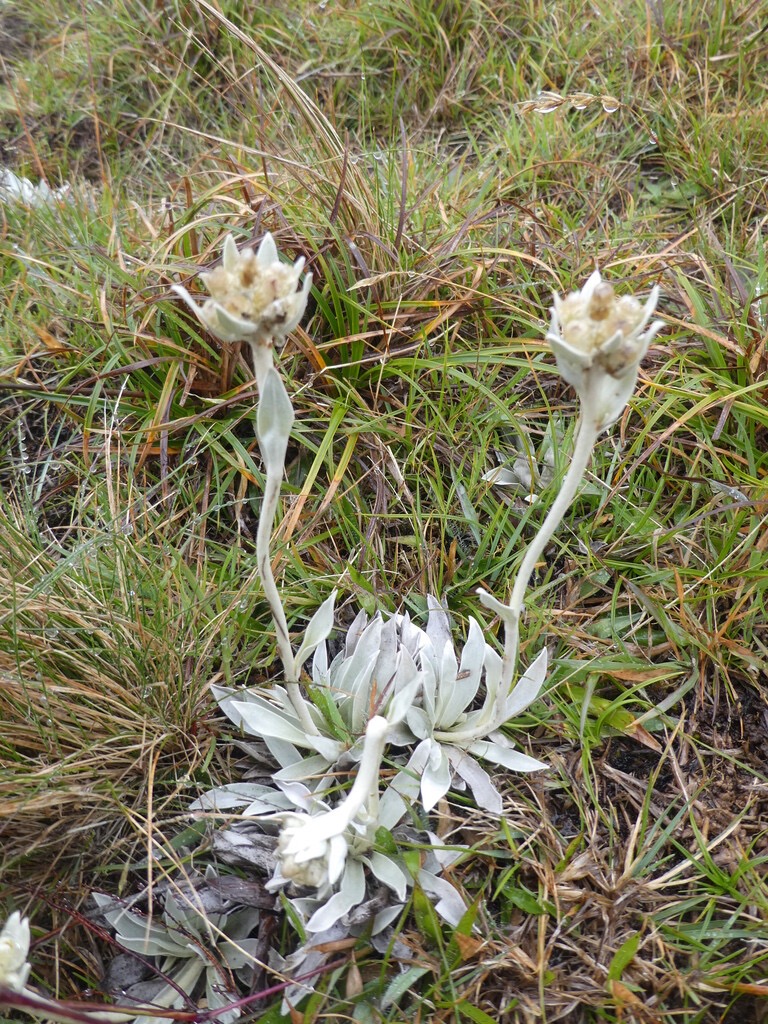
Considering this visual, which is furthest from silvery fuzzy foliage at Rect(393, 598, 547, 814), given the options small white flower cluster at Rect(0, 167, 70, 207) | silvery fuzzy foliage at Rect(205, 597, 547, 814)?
small white flower cluster at Rect(0, 167, 70, 207)

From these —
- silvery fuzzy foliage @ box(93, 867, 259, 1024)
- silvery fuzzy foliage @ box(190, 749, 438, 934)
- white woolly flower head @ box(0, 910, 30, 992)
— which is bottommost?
silvery fuzzy foliage @ box(93, 867, 259, 1024)

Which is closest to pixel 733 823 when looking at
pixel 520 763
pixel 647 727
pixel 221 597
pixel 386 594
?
pixel 647 727

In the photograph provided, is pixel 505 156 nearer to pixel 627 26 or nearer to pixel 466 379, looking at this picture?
pixel 627 26

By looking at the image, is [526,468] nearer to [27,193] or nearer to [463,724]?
[463,724]

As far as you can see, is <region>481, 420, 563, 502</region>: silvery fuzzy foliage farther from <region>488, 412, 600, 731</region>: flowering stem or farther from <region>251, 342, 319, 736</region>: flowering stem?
<region>251, 342, 319, 736</region>: flowering stem

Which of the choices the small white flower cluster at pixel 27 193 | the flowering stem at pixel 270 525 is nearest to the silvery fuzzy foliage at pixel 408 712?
the flowering stem at pixel 270 525

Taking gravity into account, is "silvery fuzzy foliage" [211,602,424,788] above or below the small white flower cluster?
below

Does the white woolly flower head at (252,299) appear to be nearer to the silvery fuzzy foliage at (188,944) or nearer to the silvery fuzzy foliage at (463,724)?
the silvery fuzzy foliage at (463,724)

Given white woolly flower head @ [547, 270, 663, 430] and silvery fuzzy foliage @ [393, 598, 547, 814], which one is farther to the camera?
silvery fuzzy foliage @ [393, 598, 547, 814]
